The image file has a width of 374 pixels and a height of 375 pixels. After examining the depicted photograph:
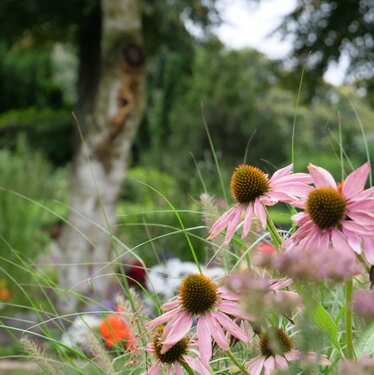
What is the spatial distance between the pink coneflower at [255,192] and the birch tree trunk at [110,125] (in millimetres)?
3707

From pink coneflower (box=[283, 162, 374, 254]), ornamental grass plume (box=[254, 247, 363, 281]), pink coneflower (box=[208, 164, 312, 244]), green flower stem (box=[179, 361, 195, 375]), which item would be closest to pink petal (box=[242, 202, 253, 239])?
pink coneflower (box=[208, 164, 312, 244])

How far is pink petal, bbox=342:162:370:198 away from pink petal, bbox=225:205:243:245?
19 centimetres

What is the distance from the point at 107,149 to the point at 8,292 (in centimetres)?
150

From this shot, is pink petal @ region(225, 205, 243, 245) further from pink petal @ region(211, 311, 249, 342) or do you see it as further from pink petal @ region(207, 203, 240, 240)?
pink petal @ region(211, 311, 249, 342)

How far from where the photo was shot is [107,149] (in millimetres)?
4516

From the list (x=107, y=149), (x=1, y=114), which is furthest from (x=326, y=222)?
(x=1, y=114)

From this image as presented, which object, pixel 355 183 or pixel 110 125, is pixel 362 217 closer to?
pixel 355 183

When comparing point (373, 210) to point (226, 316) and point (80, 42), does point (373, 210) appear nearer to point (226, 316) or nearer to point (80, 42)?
point (226, 316)

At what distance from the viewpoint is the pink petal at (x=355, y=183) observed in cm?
68

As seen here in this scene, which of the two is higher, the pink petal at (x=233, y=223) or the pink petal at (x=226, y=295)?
→ the pink petal at (x=233, y=223)

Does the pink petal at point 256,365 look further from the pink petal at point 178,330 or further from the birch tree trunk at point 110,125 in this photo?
the birch tree trunk at point 110,125

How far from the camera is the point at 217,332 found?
2.40 feet

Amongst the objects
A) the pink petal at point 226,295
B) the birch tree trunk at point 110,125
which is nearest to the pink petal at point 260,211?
the pink petal at point 226,295

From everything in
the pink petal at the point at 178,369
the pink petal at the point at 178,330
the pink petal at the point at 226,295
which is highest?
the pink petal at the point at 226,295
